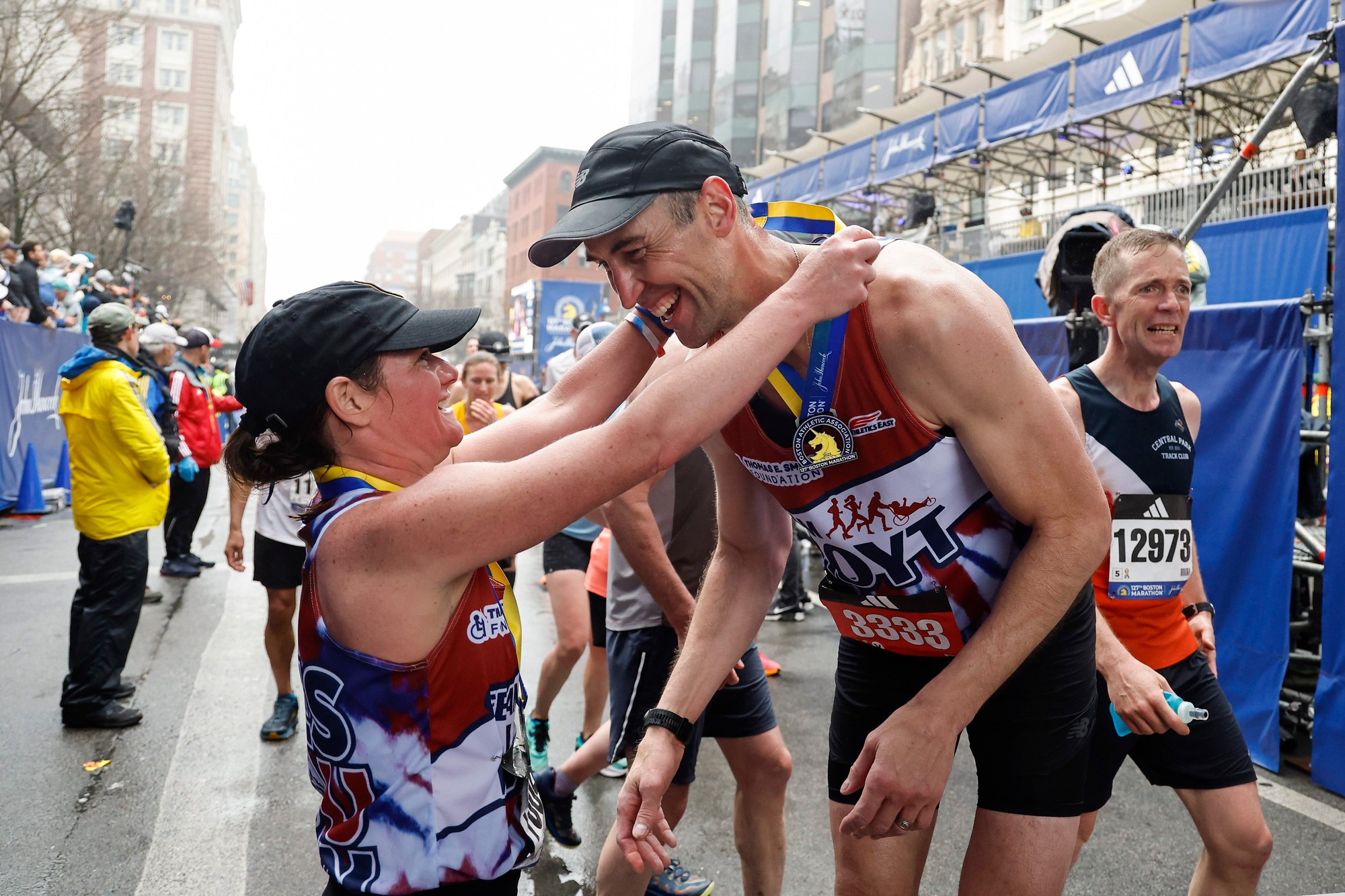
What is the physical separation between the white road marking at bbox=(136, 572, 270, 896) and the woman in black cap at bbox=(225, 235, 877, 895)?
2181 millimetres

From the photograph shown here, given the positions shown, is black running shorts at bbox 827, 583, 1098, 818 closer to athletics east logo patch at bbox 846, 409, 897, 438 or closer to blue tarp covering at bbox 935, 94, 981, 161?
athletics east logo patch at bbox 846, 409, 897, 438

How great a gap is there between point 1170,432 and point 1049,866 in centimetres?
158

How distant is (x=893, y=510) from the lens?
1.74 metres

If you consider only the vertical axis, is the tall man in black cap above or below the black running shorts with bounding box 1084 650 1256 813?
above

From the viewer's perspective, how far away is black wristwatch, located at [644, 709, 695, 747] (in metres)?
1.88

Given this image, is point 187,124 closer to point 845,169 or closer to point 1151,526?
point 845,169

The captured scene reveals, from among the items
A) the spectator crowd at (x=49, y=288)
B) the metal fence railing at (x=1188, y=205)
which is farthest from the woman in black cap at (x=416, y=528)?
the spectator crowd at (x=49, y=288)

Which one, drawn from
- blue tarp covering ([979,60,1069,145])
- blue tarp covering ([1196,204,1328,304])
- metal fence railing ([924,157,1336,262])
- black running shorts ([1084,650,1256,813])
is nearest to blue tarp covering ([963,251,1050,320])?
metal fence railing ([924,157,1336,262])

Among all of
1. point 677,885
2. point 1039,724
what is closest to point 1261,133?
point 1039,724

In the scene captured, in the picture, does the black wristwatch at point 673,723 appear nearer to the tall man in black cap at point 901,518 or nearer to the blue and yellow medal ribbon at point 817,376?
the tall man in black cap at point 901,518

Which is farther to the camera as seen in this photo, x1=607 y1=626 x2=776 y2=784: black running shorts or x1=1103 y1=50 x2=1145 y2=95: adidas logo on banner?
x1=1103 y1=50 x2=1145 y2=95: adidas logo on banner

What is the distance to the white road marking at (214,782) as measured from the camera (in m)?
3.40

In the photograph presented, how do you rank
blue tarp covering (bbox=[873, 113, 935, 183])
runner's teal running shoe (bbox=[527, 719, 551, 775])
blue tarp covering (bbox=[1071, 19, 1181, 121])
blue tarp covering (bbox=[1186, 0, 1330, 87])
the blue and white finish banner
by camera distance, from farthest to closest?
the blue and white finish banner, blue tarp covering (bbox=[873, 113, 935, 183]), blue tarp covering (bbox=[1071, 19, 1181, 121]), blue tarp covering (bbox=[1186, 0, 1330, 87]), runner's teal running shoe (bbox=[527, 719, 551, 775])

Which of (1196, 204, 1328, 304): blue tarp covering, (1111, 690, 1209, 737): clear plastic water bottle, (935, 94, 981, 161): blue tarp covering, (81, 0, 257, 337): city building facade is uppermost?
(81, 0, 257, 337): city building facade
